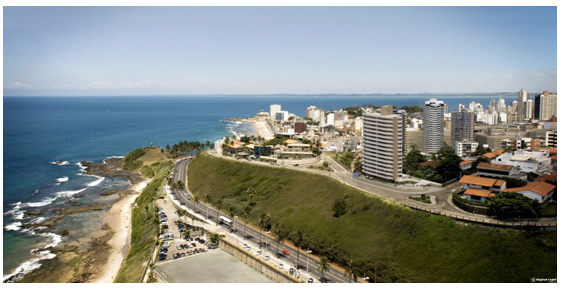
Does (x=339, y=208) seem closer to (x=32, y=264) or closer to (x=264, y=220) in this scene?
(x=264, y=220)

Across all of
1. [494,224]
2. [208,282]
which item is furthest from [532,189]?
[208,282]

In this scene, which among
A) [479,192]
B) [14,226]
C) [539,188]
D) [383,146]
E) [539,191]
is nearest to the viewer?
[539,191]

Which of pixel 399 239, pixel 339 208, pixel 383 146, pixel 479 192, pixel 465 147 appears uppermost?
pixel 383 146

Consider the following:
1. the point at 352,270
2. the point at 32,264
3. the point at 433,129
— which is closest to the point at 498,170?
the point at 352,270

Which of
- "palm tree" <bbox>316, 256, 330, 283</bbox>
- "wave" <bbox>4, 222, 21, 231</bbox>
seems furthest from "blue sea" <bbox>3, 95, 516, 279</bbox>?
"palm tree" <bbox>316, 256, 330, 283</bbox>

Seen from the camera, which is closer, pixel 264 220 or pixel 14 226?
pixel 264 220

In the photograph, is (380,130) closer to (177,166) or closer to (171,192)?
(171,192)
